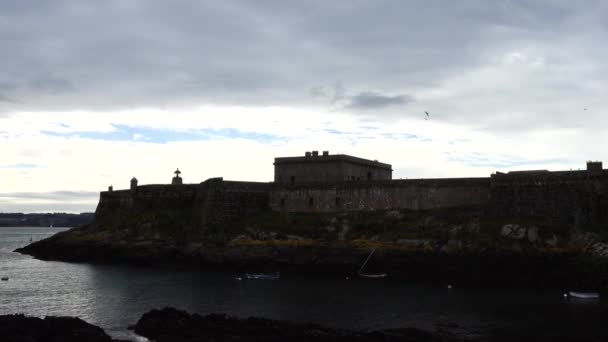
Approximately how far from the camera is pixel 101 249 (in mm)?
83312

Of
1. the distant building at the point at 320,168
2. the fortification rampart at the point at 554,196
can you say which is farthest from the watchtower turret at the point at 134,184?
the fortification rampart at the point at 554,196

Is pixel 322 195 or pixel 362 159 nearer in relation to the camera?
pixel 322 195

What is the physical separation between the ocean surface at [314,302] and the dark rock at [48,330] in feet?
7.24

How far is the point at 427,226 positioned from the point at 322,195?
16.2 m

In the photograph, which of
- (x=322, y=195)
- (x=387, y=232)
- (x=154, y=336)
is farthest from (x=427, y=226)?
(x=154, y=336)

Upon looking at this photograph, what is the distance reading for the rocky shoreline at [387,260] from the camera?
55.5 meters

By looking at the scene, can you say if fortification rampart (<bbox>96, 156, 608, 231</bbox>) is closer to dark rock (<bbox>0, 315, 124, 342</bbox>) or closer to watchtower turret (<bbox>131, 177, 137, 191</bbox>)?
watchtower turret (<bbox>131, 177, 137, 191</bbox>)

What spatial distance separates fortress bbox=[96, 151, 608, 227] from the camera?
62.1 meters

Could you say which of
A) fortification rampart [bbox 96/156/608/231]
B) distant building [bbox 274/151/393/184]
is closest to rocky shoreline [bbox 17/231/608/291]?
fortification rampart [bbox 96/156/608/231]

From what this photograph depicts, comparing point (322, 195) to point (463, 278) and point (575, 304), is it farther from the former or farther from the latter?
point (575, 304)

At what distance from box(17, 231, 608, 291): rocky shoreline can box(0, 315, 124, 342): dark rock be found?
33.3 m

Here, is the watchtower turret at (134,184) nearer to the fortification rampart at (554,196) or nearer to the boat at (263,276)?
the boat at (263,276)

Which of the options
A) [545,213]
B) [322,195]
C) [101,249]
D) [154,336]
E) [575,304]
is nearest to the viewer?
[154,336]

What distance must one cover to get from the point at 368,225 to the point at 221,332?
119 ft
